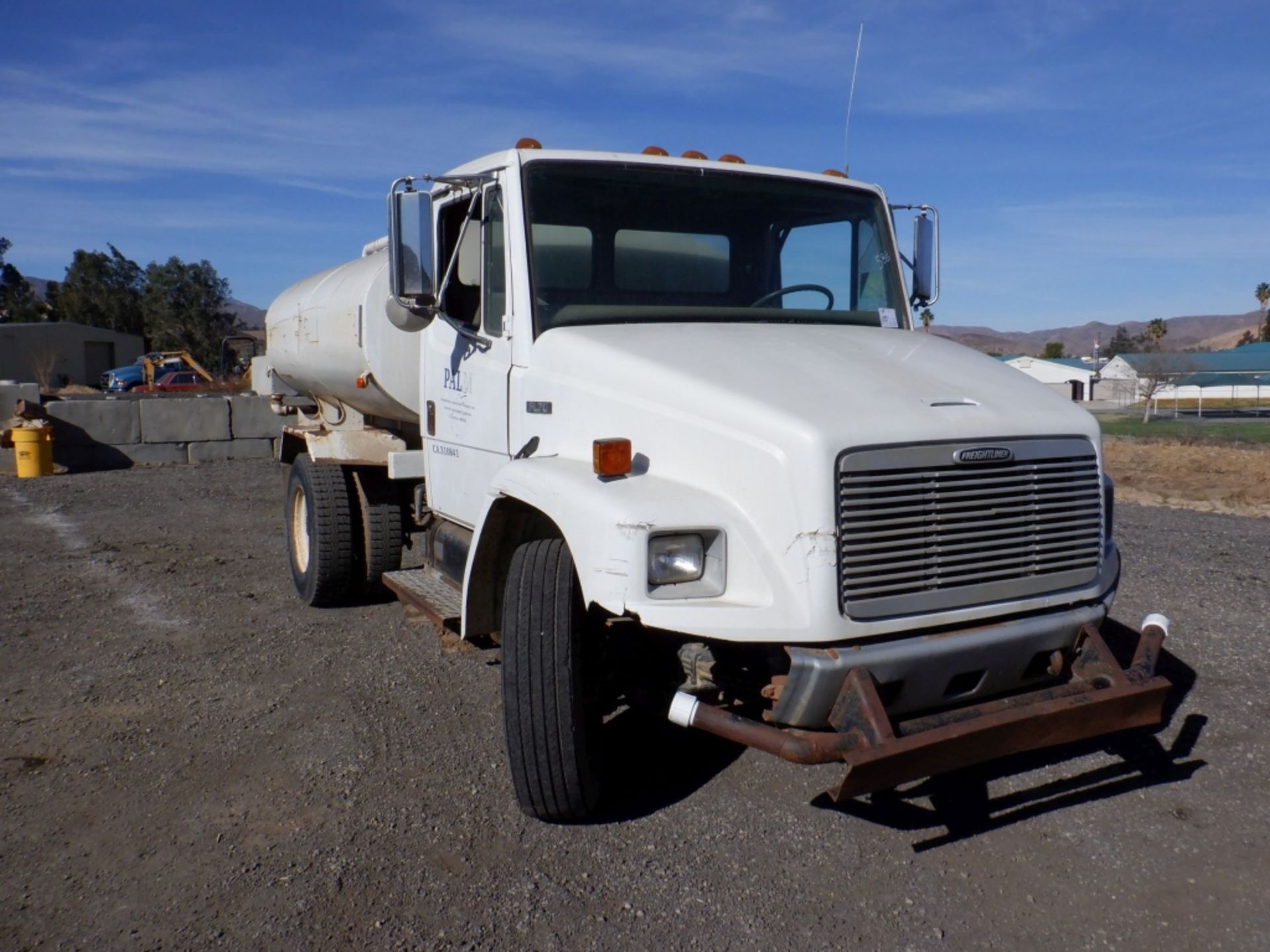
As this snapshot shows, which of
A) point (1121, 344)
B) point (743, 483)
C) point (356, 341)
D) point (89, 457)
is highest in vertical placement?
point (1121, 344)

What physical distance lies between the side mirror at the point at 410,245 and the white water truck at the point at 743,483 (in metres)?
0.01

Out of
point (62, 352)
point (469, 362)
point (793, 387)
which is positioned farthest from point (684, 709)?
point (62, 352)

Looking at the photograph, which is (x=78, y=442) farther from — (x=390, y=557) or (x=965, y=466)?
(x=965, y=466)

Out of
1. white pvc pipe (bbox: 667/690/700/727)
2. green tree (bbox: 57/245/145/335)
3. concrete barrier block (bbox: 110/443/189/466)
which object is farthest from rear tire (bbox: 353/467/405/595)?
green tree (bbox: 57/245/145/335)

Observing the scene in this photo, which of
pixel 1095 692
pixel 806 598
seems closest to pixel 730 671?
pixel 806 598

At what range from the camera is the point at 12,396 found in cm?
1636

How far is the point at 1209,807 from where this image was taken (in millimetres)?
4305

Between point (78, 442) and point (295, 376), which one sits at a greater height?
point (295, 376)

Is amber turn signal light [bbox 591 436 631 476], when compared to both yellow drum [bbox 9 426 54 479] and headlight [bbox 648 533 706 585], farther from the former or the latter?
yellow drum [bbox 9 426 54 479]

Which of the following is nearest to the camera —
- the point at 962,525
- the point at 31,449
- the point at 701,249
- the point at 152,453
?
the point at 962,525

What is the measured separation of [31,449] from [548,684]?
13.8 meters

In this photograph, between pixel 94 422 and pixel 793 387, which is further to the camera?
pixel 94 422

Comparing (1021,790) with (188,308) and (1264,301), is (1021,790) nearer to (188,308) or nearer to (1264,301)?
(188,308)

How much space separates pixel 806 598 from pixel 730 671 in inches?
25.0
